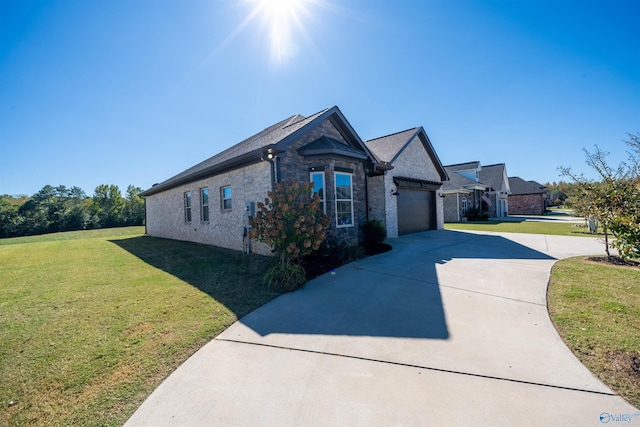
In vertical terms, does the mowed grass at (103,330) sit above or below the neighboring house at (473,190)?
below

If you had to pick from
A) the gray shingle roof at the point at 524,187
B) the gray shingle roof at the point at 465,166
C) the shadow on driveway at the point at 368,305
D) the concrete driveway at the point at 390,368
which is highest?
the gray shingle roof at the point at 465,166

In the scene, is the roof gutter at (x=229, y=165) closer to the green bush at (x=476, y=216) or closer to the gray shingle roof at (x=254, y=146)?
the gray shingle roof at (x=254, y=146)

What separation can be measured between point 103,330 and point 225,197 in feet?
23.8

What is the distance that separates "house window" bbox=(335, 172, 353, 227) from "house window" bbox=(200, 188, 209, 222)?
6.66 m

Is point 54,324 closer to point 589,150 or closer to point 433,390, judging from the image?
point 433,390

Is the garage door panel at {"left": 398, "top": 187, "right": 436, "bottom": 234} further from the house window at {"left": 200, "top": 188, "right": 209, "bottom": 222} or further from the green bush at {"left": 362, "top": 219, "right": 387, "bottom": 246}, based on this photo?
the house window at {"left": 200, "top": 188, "right": 209, "bottom": 222}

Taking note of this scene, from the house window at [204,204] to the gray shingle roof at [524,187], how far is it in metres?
44.5

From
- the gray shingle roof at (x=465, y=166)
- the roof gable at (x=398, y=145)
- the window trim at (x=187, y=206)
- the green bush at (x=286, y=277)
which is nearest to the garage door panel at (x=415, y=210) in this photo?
the roof gable at (x=398, y=145)

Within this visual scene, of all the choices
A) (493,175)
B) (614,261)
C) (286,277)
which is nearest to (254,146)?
(286,277)

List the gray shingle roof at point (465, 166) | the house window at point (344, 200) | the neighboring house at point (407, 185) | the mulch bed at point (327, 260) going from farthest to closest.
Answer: the gray shingle roof at point (465, 166)
the neighboring house at point (407, 185)
the house window at point (344, 200)
the mulch bed at point (327, 260)

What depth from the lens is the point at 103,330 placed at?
12.8 ft

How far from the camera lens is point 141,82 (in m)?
10.1

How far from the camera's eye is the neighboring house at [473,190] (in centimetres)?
2367

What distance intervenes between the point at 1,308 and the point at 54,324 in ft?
6.82
